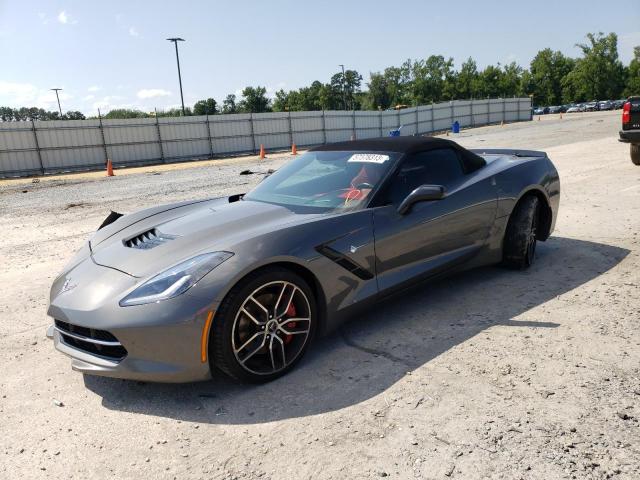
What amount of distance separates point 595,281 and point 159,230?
367 centimetres

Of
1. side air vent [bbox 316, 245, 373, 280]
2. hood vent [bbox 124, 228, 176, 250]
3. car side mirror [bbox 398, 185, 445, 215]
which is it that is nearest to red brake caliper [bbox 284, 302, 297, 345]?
side air vent [bbox 316, 245, 373, 280]

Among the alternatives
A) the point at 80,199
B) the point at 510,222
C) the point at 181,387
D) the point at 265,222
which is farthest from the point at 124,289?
the point at 80,199

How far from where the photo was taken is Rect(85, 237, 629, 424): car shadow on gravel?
2.76m

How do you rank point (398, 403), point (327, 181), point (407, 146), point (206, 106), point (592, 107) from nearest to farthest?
point (398, 403), point (327, 181), point (407, 146), point (592, 107), point (206, 106)

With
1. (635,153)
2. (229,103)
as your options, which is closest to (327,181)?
(635,153)

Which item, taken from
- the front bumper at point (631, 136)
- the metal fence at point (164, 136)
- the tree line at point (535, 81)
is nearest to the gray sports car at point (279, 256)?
the front bumper at point (631, 136)

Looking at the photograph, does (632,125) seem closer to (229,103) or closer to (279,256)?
(279,256)

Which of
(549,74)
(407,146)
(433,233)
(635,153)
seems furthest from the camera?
(549,74)

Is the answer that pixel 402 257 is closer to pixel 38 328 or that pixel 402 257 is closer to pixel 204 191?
pixel 38 328

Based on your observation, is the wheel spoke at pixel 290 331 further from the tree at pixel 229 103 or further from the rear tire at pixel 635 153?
the tree at pixel 229 103

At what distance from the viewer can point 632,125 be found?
10.3 m

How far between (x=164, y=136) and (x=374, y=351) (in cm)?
2597

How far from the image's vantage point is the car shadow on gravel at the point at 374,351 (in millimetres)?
2760

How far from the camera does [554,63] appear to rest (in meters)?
87.6
